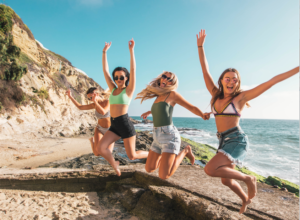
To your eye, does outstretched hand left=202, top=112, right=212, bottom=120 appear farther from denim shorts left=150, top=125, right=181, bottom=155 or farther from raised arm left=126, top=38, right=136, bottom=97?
raised arm left=126, top=38, right=136, bottom=97

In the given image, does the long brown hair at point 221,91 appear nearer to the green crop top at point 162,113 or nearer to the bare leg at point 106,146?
the green crop top at point 162,113

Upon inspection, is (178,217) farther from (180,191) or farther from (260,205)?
(260,205)

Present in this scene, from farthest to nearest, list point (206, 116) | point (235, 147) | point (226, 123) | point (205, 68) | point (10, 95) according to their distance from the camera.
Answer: point (10, 95) → point (205, 68) → point (206, 116) → point (226, 123) → point (235, 147)

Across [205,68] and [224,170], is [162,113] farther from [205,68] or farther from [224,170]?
[224,170]

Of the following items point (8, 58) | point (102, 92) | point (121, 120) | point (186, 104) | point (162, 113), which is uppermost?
point (8, 58)

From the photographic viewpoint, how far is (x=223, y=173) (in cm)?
227

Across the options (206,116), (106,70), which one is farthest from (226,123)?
(106,70)

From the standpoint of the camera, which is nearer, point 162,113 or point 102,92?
point 162,113

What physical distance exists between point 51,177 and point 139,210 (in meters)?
2.60

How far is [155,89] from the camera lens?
3.19 meters

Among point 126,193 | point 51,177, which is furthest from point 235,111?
point 51,177

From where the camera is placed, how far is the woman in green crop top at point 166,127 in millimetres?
3023

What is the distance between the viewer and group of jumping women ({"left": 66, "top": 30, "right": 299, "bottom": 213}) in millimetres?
2361

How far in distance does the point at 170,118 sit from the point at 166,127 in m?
0.18
